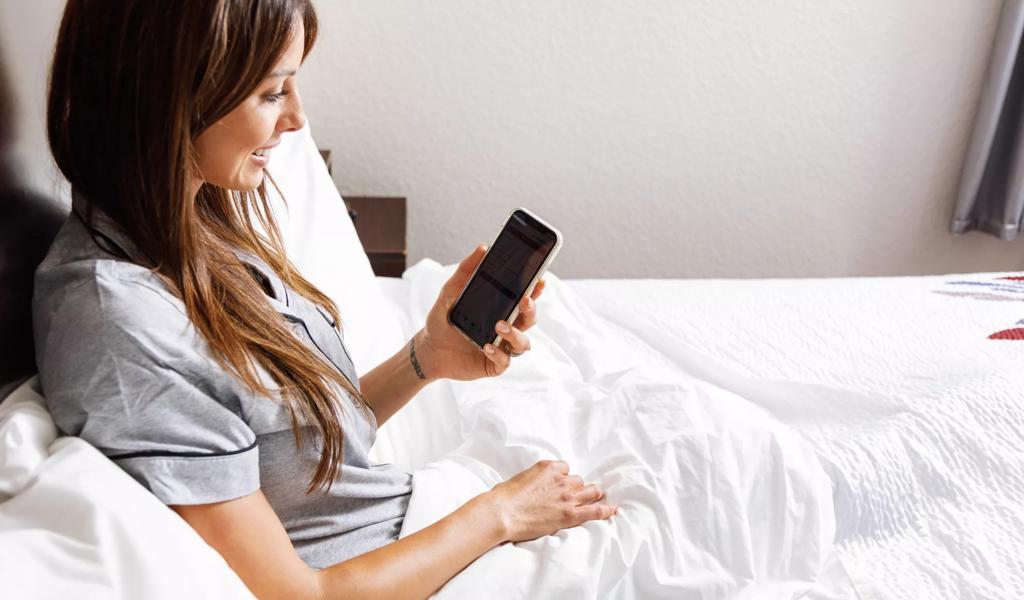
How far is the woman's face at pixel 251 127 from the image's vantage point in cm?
79

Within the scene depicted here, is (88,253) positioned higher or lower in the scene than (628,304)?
higher

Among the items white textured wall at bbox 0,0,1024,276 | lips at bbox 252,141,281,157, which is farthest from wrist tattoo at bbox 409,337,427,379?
white textured wall at bbox 0,0,1024,276

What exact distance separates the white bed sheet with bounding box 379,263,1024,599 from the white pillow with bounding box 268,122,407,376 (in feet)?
0.39

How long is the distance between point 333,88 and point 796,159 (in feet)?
4.08

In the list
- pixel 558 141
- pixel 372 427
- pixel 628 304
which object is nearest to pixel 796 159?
pixel 558 141

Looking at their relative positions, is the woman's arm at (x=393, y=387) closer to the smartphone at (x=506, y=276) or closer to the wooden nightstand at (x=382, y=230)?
the smartphone at (x=506, y=276)

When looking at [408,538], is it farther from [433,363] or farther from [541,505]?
[433,363]

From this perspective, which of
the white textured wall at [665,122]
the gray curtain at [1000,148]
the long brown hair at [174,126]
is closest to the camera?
the long brown hair at [174,126]

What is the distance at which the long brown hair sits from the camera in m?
0.71

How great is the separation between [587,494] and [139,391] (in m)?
0.49

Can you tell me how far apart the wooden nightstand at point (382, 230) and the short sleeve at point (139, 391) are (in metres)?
1.18

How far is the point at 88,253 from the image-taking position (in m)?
0.74

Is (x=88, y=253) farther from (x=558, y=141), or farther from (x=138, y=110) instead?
(x=558, y=141)

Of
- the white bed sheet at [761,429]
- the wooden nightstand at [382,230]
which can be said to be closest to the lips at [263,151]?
the white bed sheet at [761,429]
